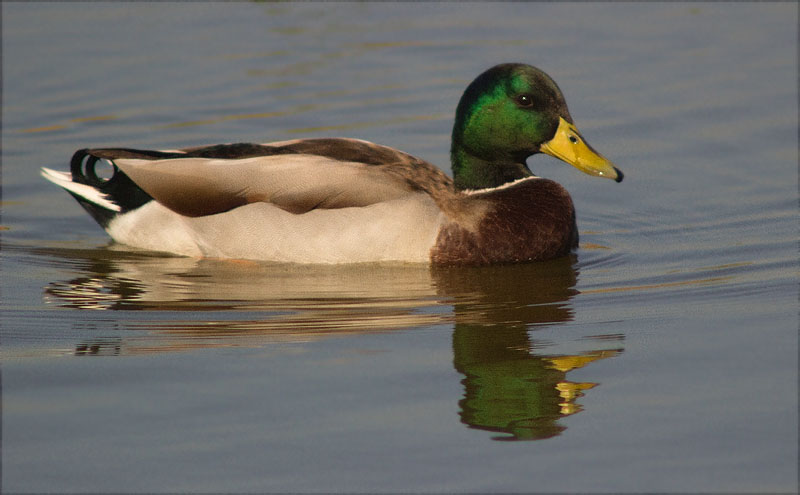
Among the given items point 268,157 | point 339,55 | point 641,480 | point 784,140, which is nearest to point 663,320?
point 641,480

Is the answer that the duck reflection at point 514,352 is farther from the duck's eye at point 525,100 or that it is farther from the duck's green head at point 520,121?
the duck's eye at point 525,100

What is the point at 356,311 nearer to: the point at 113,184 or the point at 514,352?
the point at 514,352

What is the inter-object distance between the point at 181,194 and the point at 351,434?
3.43m

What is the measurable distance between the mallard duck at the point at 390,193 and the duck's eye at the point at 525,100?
1 cm

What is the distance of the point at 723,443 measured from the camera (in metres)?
5.02

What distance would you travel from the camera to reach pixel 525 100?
7.89 meters

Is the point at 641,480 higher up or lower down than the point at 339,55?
lower down

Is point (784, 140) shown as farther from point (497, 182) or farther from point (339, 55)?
point (339, 55)

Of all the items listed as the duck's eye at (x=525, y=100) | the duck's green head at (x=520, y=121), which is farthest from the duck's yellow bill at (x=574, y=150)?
the duck's eye at (x=525, y=100)

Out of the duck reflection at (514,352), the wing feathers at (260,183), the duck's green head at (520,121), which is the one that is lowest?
the duck reflection at (514,352)

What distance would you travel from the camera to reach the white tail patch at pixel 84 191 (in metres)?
8.55

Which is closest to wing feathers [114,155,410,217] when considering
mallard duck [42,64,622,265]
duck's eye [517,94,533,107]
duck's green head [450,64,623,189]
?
mallard duck [42,64,622,265]

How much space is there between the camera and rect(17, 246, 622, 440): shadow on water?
570cm

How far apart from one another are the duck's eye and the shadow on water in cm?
97
